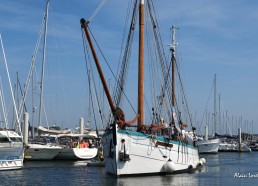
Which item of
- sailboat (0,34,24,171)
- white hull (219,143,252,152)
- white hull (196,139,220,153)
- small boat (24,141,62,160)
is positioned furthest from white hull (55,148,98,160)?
white hull (219,143,252,152)

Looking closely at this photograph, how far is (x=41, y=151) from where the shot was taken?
59438mm

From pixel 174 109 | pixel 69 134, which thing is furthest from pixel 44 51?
pixel 174 109

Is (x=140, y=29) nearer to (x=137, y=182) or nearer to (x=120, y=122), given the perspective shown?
(x=120, y=122)

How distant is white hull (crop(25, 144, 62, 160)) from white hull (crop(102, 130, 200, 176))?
21.9 metres

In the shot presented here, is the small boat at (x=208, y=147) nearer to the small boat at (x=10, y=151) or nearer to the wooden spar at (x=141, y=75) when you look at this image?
the small boat at (x=10, y=151)

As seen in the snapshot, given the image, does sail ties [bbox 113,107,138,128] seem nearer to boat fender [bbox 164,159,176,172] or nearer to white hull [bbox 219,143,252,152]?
boat fender [bbox 164,159,176,172]

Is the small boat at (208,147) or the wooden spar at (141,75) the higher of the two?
the wooden spar at (141,75)

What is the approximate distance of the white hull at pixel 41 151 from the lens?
192ft

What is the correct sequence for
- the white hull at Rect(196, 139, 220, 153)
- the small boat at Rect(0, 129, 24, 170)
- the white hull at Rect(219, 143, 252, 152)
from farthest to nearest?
the white hull at Rect(219, 143, 252, 152), the white hull at Rect(196, 139, 220, 153), the small boat at Rect(0, 129, 24, 170)

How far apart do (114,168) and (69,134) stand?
34835 mm

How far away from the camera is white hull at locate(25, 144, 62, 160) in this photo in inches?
2307

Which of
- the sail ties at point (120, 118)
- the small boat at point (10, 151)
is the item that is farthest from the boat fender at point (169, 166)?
the small boat at point (10, 151)

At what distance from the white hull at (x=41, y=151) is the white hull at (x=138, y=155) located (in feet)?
72.0

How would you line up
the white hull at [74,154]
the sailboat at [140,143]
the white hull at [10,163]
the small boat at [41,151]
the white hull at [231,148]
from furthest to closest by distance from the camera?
the white hull at [231,148], the white hull at [74,154], the small boat at [41,151], the white hull at [10,163], the sailboat at [140,143]
